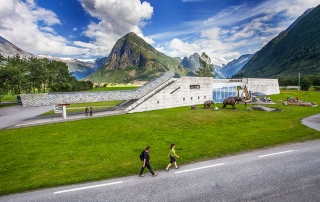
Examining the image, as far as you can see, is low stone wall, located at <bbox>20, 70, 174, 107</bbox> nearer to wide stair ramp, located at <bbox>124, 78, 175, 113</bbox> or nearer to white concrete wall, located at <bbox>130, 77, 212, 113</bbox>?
wide stair ramp, located at <bbox>124, 78, 175, 113</bbox>

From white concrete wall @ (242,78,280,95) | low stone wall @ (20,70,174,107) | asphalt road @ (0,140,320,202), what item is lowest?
asphalt road @ (0,140,320,202)

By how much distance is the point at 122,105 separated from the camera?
4566 cm

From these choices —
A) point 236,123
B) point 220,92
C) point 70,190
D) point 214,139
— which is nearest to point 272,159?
point 214,139

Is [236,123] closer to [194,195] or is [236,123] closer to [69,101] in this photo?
[194,195]

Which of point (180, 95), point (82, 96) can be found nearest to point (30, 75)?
point (82, 96)

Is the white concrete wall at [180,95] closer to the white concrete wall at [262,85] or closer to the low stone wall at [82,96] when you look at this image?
the low stone wall at [82,96]

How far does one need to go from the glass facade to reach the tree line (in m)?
64.2

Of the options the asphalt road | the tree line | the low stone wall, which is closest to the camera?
the asphalt road

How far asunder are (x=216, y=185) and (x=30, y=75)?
84.4 metres

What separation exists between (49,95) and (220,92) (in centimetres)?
4518

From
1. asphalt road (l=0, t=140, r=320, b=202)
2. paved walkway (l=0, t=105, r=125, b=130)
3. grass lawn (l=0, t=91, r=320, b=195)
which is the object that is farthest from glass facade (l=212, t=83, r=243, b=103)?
asphalt road (l=0, t=140, r=320, b=202)

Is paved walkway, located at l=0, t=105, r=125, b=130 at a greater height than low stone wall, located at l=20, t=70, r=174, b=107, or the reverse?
low stone wall, located at l=20, t=70, r=174, b=107

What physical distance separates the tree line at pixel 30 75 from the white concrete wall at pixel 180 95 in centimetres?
4621

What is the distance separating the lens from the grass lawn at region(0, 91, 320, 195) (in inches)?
524
